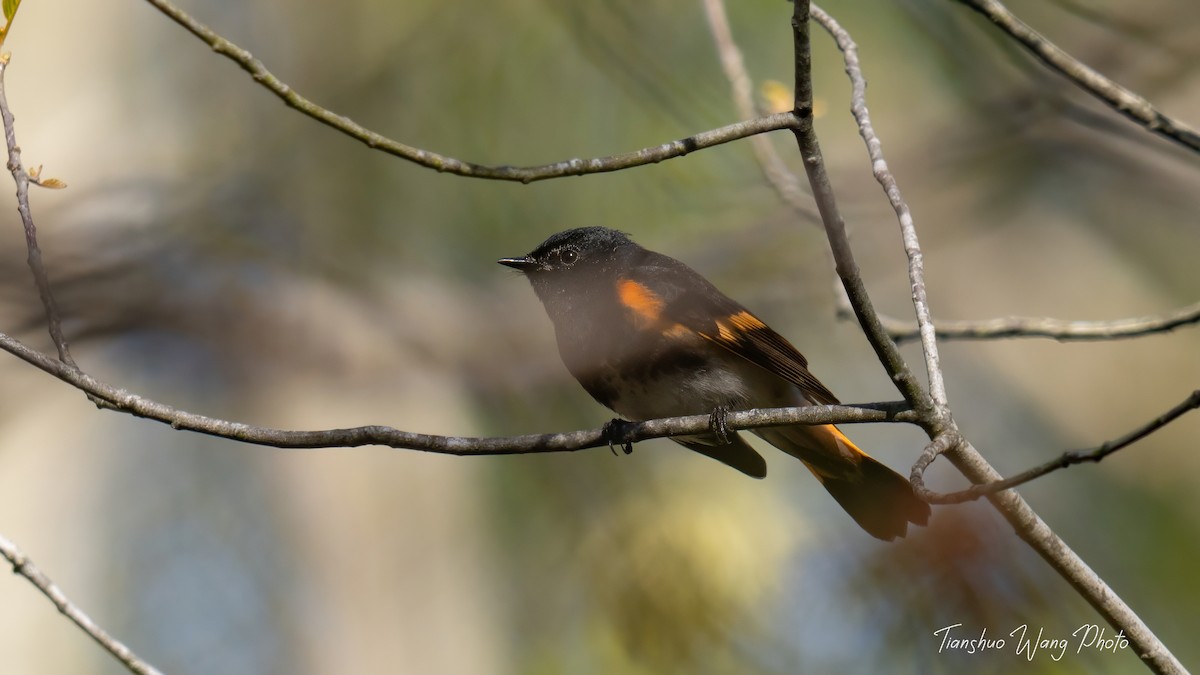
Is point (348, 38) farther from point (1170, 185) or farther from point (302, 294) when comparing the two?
point (1170, 185)

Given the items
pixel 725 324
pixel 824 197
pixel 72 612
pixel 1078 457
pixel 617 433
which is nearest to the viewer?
pixel 1078 457

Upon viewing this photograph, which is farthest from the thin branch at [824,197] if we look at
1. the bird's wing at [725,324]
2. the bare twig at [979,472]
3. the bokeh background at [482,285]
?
the bokeh background at [482,285]

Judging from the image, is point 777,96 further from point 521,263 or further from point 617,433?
point 617,433

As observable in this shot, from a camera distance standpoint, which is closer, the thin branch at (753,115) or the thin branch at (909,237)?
the thin branch at (909,237)

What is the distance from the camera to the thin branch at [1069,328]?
2.95m

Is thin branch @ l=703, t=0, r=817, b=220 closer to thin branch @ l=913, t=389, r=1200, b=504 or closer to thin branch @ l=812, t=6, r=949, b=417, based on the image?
thin branch @ l=812, t=6, r=949, b=417

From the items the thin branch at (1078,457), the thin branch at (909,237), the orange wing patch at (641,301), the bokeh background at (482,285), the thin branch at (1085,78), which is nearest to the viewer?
the thin branch at (1078,457)

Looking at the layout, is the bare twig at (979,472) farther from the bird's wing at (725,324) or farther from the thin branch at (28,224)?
the thin branch at (28,224)

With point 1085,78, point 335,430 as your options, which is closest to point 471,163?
point 335,430

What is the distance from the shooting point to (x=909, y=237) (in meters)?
2.50

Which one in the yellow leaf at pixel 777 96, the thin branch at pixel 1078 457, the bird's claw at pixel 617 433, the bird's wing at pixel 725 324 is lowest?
the thin branch at pixel 1078 457

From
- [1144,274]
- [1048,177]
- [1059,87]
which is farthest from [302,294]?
[1144,274]

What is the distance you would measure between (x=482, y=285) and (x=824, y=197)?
17.2 feet

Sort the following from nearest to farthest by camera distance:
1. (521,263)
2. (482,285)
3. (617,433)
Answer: (617,433), (521,263), (482,285)
